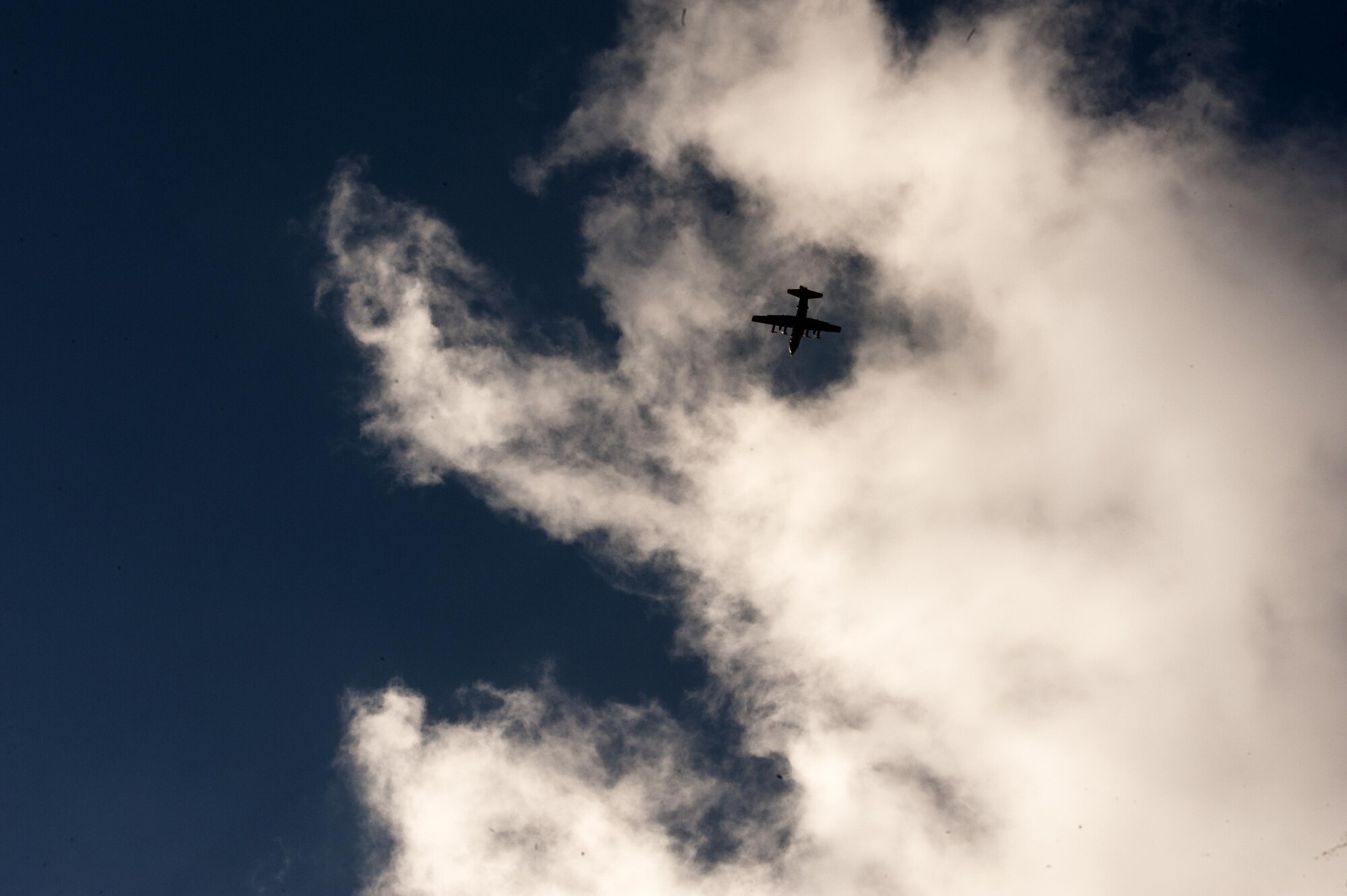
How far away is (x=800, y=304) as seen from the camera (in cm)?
8856
